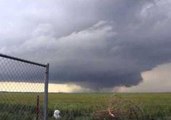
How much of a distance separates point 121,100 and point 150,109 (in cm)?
1287

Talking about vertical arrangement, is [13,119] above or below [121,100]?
below

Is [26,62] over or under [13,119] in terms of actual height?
over

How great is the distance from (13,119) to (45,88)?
36.4 inches

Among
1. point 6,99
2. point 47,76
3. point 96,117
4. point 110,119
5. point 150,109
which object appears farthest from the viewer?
point 150,109

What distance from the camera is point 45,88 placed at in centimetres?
938

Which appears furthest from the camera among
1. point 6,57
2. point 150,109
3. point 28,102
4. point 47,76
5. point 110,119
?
point 150,109

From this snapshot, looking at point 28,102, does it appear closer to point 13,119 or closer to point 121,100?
point 13,119

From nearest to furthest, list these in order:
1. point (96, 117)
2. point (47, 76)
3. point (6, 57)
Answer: point (6, 57) < point (47, 76) < point (96, 117)

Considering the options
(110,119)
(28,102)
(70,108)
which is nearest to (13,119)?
(28,102)

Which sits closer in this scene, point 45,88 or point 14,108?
point 14,108

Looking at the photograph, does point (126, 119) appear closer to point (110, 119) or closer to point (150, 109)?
point (110, 119)

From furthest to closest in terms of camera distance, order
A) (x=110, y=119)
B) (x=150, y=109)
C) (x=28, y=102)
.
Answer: (x=150, y=109)
(x=110, y=119)
(x=28, y=102)

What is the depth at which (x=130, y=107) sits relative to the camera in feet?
61.1

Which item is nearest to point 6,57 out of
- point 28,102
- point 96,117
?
point 28,102
